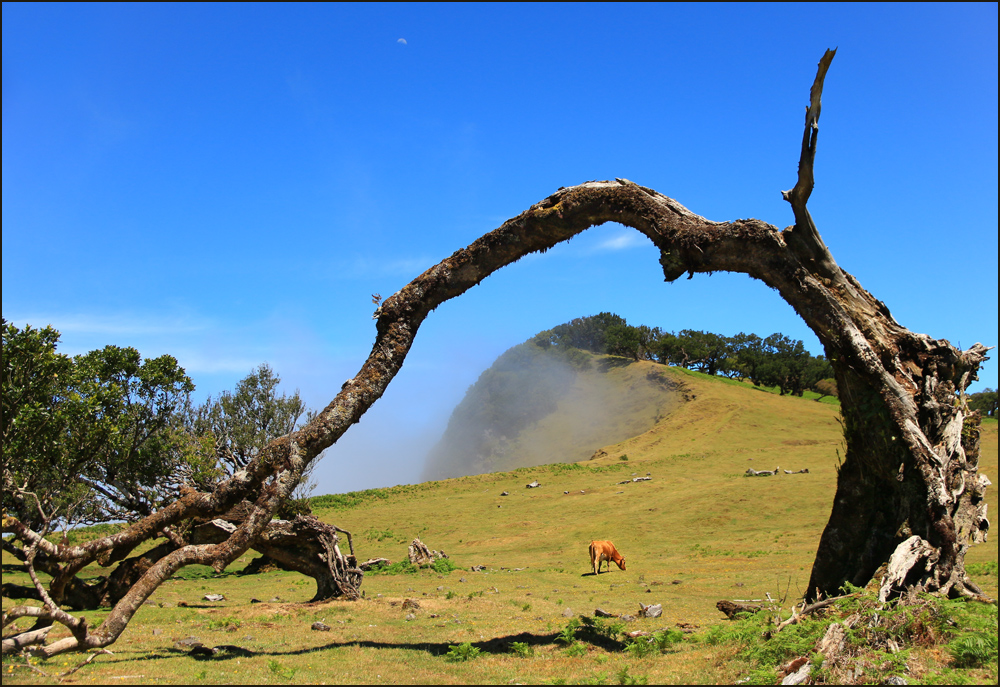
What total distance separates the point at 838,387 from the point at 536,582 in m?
12.8

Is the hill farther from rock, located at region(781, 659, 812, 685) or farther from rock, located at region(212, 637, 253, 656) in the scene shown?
rock, located at region(781, 659, 812, 685)

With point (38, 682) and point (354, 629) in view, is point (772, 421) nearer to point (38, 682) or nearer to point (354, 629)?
point (354, 629)

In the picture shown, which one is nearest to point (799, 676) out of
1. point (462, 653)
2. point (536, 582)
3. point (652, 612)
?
point (462, 653)

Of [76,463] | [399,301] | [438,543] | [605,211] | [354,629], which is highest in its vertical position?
[605,211]

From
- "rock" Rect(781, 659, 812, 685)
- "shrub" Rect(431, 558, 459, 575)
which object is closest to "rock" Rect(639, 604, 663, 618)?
"rock" Rect(781, 659, 812, 685)

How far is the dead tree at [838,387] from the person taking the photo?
8.45 metres

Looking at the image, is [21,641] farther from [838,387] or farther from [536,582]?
[536,582]

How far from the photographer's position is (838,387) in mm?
9914

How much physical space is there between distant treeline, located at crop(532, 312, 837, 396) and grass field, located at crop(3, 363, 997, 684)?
103ft

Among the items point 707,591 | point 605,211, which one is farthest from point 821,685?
point 707,591

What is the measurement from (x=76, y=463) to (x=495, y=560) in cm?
1645

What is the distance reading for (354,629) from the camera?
1171cm

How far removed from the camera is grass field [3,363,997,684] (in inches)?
327

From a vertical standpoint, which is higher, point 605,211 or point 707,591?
point 605,211
